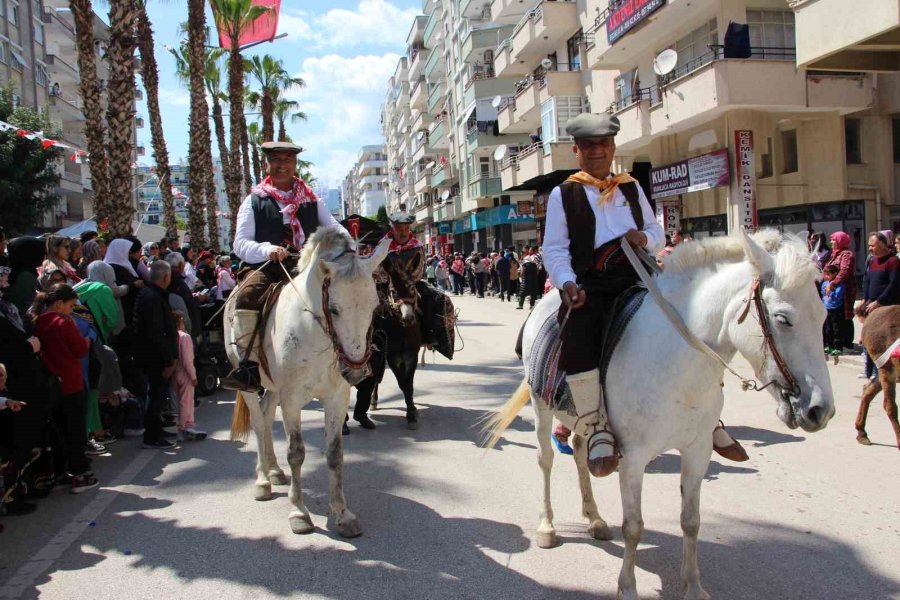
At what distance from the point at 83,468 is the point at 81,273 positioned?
4368 millimetres

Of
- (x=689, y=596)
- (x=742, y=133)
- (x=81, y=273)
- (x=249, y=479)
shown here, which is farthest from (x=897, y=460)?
(x=742, y=133)

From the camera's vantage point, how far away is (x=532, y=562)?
4.32 meters

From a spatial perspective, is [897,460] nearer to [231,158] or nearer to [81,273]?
[81,273]

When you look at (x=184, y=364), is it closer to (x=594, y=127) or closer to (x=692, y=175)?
(x=594, y=127)

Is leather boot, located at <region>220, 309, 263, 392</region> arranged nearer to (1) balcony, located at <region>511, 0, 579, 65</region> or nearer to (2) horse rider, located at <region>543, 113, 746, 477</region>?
(2) horse rider, located at <region>543, 113, 746, 477</region>

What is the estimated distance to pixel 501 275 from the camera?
28.0 meters

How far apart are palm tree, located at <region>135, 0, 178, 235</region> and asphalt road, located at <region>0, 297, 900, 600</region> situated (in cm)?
1844

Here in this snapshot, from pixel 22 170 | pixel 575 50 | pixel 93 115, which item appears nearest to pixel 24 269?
pixel 93 115

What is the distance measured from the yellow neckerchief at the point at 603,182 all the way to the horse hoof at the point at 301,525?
3.00 m

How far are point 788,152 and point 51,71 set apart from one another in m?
42.2

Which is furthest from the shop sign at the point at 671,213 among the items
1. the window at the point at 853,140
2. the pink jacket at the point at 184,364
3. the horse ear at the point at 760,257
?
the horse ear at the point at 760,257

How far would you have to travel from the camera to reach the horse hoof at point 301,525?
4906mm

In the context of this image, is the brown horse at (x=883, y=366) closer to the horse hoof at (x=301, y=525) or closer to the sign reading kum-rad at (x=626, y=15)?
the horse hoof at (x=301, y=525)

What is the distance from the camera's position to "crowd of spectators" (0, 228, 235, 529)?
18.1ft
